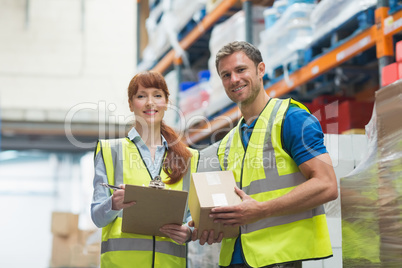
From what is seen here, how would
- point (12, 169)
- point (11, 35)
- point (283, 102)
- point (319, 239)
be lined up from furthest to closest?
point (12, 169)
point (11, 35)
point (283, 102)
point (319, 239)

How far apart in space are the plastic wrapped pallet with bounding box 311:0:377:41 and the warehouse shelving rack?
150 mm

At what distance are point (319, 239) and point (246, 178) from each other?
0.41m

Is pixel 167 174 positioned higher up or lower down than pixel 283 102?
lower down

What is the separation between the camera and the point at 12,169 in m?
13.0

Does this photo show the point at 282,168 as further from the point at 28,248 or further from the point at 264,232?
the point at 28,248

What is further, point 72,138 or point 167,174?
point 72,138

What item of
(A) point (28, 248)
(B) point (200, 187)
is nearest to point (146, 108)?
(B) point (200, 187)

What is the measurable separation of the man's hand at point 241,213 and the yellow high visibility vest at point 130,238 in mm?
373

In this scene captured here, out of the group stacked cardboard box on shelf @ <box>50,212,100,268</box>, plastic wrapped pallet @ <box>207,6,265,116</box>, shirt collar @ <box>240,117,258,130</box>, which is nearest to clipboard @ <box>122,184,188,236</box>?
shirt collar @ <box>240,117,258,130</box>

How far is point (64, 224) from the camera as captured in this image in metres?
8.69

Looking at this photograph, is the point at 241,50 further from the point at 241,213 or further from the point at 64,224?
the point at 64,224

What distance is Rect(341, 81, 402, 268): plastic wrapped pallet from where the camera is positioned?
2102mm

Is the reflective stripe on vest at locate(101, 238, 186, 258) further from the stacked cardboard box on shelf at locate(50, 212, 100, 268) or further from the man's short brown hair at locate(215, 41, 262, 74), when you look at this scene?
the stacked cardboard box on shelf at locate(50, 212, 100, 268)

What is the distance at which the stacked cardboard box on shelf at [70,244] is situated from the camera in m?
8.53
